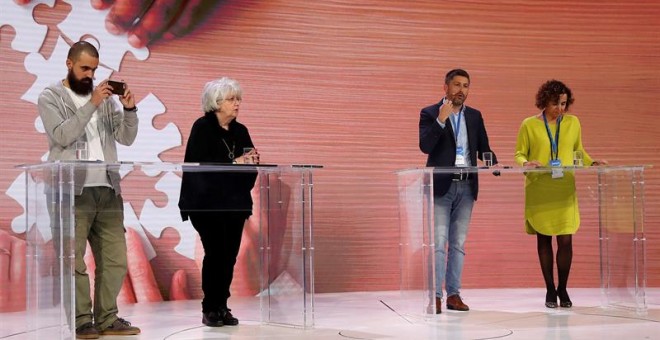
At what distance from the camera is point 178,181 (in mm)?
4691

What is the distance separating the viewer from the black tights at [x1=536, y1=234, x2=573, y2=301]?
5809mm

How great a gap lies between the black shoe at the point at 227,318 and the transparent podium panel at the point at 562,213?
1.05 metres

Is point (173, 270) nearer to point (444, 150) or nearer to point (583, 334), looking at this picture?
point (444, 150)

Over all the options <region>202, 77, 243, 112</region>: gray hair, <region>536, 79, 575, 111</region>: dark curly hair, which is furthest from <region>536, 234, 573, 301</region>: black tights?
<region>202, 77, 243, 112</region>: gray hair

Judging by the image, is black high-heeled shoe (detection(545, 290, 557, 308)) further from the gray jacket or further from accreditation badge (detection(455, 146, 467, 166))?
the gray jacket

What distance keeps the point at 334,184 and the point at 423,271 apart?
2068 mm

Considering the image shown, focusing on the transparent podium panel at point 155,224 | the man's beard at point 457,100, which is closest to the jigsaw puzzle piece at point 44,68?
the transparent podium panel at point 155,224

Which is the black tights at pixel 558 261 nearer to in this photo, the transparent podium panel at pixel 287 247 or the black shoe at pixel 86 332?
the transparent podium panel at pixel 287 247

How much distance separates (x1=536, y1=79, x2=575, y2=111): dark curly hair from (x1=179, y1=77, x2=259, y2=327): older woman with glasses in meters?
2.03

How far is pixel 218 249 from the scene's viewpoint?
4969mm

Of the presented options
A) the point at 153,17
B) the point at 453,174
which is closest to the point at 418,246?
the point at 453,174

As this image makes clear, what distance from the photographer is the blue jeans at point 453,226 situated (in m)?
5.56

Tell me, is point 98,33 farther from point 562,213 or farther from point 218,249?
point 562,213

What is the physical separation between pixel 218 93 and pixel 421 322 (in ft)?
5.65
